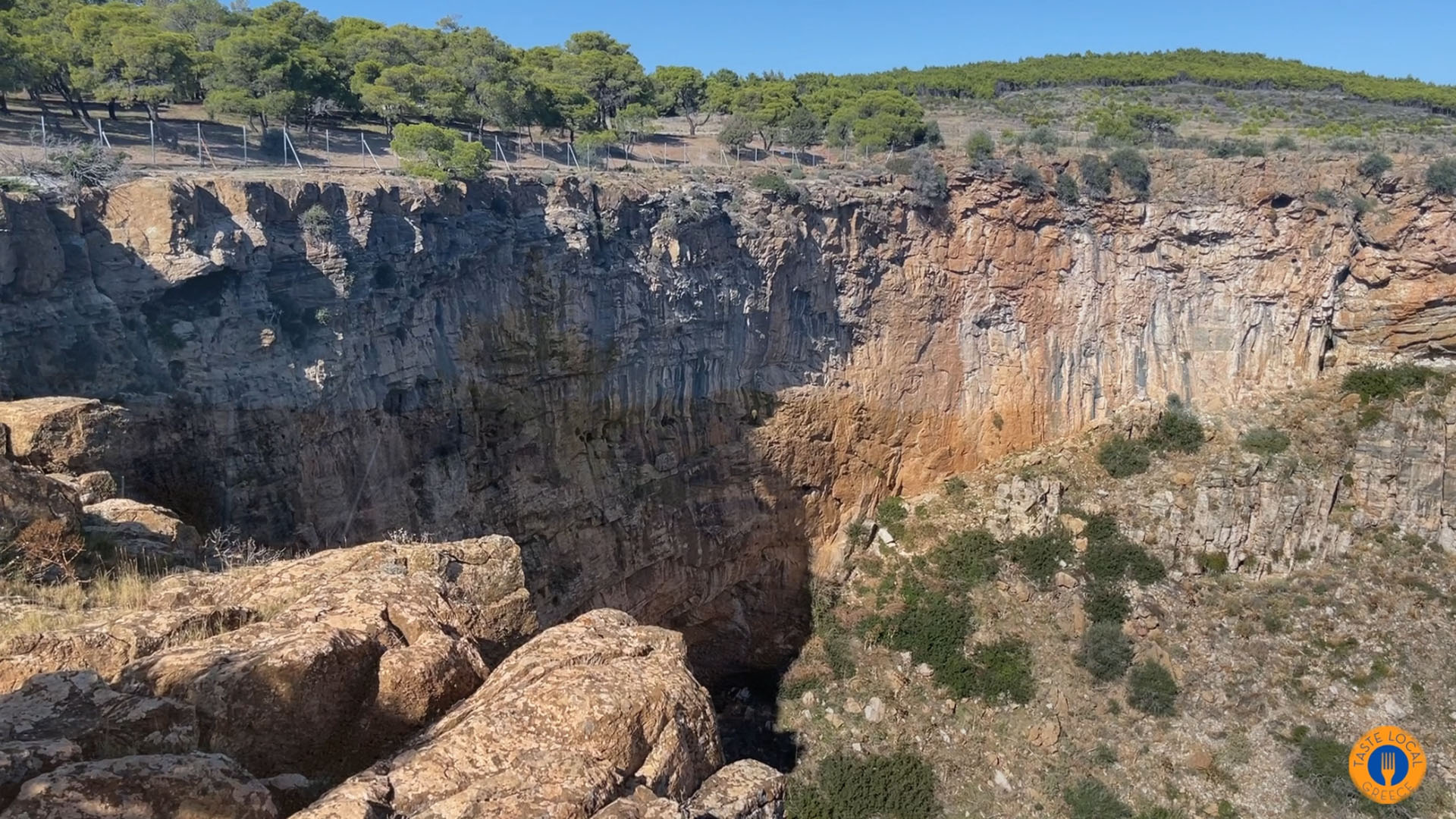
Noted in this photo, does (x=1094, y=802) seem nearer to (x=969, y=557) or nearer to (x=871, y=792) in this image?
(x=871, y=792)

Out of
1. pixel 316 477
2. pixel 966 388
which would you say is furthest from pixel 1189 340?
pixel 316 477

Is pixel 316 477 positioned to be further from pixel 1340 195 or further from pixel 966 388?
pixel 1340 195

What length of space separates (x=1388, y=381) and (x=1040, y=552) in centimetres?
1081

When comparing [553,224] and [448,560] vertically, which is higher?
[553,224]

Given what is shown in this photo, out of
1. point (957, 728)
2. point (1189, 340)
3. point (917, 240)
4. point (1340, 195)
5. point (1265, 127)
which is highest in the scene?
point (1265, 127)

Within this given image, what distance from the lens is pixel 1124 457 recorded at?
88.2ft

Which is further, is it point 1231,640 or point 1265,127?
point 1265,127

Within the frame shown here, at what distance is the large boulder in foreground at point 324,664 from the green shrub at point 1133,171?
2519cm

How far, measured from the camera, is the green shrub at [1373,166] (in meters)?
26.1

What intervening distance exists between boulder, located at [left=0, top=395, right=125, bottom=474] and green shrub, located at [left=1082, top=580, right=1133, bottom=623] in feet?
68.9

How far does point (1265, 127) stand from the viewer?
39719mm

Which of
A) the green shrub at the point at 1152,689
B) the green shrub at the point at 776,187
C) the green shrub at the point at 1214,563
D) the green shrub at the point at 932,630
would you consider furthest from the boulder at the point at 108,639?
the green shrub at the point at 1214,563

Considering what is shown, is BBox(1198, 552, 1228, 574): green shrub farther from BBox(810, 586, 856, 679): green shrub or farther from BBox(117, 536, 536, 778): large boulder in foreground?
BBox(117, 536, 536, 778): large boulder in foreground

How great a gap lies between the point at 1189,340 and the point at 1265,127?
688 inches
